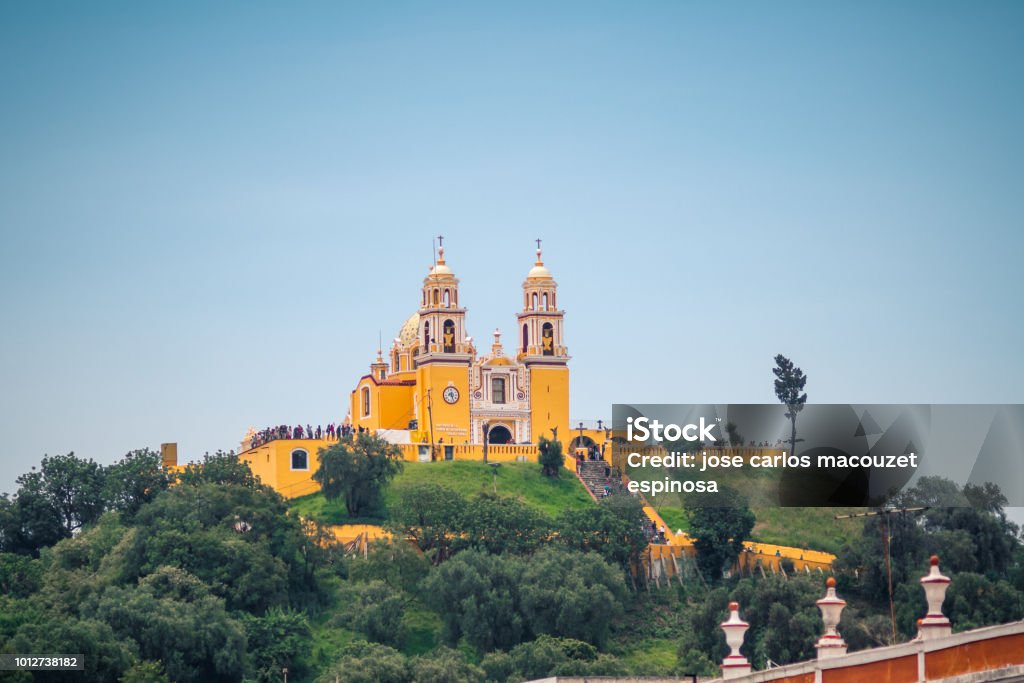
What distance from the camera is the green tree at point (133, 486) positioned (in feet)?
272

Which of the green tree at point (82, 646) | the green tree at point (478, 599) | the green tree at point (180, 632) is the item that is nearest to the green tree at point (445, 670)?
the green tree at point (478, 599)

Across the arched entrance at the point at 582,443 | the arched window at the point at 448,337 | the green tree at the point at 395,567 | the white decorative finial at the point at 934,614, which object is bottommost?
the white decorative finial at the point at 934,614

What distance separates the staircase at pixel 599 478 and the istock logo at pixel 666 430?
1905 millimetres

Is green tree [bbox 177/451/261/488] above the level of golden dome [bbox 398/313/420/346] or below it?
below

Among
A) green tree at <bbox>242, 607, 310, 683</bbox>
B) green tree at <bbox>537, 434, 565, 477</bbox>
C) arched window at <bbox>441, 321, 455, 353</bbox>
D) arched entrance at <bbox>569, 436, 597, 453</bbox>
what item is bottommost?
green tree at <bbox>242, 607, 310, 683</bbox>

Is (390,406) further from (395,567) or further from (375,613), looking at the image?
(375,613)

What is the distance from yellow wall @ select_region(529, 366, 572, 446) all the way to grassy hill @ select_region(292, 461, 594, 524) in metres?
2.71

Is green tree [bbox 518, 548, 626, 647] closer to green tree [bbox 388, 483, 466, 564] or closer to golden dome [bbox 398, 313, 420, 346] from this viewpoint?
green tree [bbox 388, 483, 466, 564]

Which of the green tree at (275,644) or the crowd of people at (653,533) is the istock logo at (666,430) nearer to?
the crowd of people at (653,533)

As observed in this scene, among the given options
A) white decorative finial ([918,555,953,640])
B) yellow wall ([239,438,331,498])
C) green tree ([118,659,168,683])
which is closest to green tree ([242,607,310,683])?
green tree ([118,659,168,683])

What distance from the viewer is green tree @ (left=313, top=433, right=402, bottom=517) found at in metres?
83.2

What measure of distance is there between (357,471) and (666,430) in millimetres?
9873

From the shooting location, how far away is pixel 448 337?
91938 mm

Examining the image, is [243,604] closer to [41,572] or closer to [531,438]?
[41,572]
